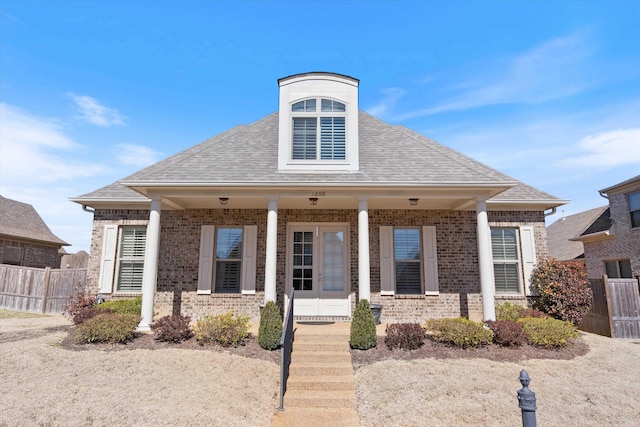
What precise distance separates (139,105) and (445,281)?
10.9 metres

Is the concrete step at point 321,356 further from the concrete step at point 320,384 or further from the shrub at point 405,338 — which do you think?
the shrub at point 405,338

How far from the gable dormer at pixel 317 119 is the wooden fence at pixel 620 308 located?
7971 mm

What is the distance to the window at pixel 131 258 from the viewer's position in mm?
10977

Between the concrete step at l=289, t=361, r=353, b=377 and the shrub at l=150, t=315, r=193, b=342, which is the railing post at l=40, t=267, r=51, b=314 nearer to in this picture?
the shrub at l=150, t=315, r=193, b=342

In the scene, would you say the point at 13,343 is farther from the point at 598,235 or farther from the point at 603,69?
the point at 598,235

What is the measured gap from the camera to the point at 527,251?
34.8 ft

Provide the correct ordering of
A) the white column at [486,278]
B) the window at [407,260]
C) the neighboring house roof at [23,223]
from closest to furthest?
the white column at [486,278], the window at [407,260], the neighboring house roof at [23,223]

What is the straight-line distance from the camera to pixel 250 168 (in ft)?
30.8

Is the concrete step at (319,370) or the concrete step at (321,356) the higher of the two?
the concrete step at (321,356)

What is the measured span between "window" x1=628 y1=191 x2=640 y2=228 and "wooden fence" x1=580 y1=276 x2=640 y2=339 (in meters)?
6.40

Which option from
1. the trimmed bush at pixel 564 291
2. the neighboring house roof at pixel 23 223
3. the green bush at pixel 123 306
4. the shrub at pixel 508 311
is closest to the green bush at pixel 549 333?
the shrub at pixel 508 311

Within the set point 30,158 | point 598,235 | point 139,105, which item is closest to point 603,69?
point 598,235

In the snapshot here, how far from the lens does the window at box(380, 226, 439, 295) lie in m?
10.2

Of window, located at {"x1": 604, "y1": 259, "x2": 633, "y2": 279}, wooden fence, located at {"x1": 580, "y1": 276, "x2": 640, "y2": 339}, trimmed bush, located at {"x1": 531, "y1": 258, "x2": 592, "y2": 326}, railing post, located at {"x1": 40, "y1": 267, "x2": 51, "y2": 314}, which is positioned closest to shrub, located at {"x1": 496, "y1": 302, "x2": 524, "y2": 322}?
trimmed bush, located at {"x1": 531, "y1": 258, "x2": 592, "y2": 326}
